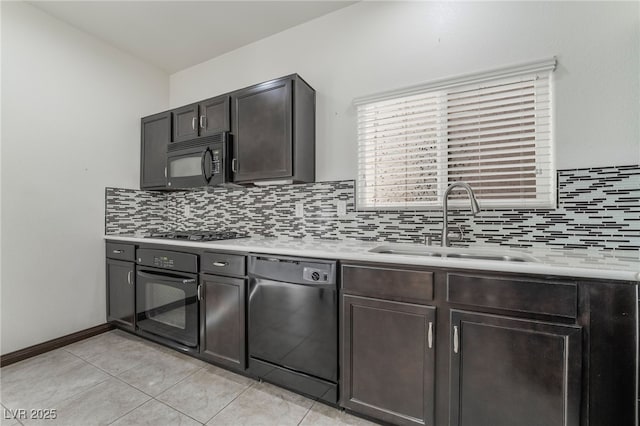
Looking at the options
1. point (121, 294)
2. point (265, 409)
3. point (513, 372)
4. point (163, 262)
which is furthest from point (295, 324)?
point (121, 294)

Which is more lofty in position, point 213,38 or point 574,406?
point 213,38

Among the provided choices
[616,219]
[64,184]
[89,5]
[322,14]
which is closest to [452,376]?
[616,219]

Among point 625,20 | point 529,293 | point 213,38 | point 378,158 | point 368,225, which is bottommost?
point 529,293

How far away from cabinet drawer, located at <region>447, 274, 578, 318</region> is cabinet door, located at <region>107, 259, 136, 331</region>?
251 cm

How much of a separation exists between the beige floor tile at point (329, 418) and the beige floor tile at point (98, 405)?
3.23 feet

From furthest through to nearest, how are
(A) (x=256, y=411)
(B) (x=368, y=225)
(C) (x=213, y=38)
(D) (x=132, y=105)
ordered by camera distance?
(D) (x=132, y=105)
(C) (x=213, y=38)
(B) (x=368, y=225)
(A) (x=256, y=411)

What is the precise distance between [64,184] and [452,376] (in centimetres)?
313

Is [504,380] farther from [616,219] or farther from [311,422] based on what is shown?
[616,219]

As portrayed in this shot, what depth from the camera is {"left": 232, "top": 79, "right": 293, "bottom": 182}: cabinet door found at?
1.98m

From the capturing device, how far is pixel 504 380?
43.6 inches

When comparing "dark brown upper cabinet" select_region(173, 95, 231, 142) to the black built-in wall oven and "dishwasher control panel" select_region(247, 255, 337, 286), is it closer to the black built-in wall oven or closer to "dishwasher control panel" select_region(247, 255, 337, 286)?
the black built-in wall oven

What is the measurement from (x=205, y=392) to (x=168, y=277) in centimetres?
86

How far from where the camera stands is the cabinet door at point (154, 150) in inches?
105

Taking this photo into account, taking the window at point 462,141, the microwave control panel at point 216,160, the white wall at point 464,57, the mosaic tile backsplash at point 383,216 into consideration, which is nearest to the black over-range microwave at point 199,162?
the microwave control panel at point 216,160
